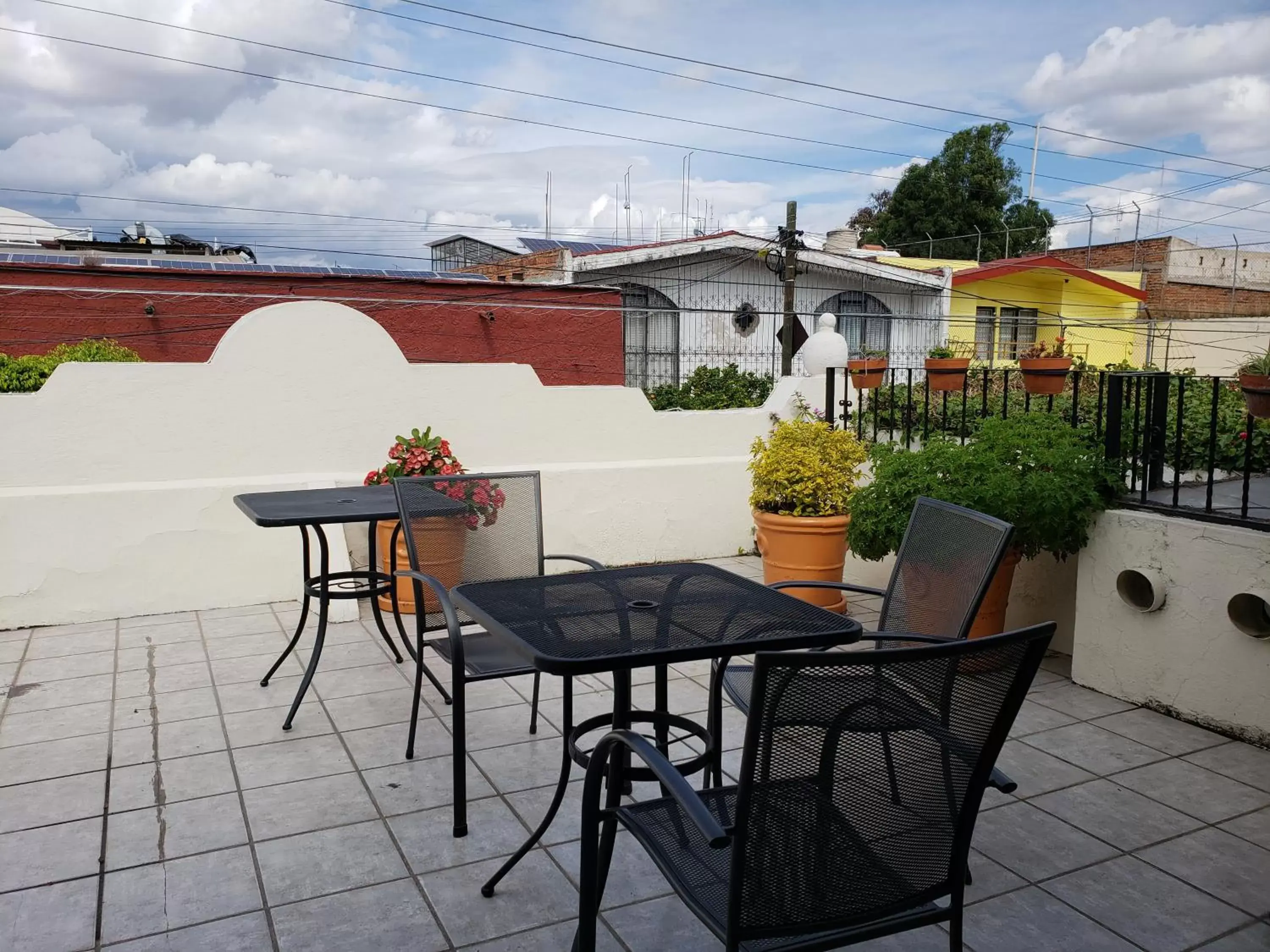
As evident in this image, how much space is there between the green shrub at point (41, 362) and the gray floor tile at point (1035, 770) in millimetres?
5492

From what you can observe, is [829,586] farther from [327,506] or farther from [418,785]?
[327,506]

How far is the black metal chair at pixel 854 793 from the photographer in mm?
1367

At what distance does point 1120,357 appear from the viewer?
65.6 ft

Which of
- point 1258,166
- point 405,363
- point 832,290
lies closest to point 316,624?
point 405,363

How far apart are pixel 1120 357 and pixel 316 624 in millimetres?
19714

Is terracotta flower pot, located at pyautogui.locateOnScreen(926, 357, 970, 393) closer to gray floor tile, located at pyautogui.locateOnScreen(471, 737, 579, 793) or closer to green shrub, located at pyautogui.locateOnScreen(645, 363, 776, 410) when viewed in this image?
gray floor tile, located at pyautogui.locateOnScreen(471, 737, 579, 793)

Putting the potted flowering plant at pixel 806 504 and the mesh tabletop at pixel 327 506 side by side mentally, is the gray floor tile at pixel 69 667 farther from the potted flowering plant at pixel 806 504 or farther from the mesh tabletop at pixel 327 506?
the potted flowering plant at pixel 806 504

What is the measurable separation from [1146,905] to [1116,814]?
1.70 feet

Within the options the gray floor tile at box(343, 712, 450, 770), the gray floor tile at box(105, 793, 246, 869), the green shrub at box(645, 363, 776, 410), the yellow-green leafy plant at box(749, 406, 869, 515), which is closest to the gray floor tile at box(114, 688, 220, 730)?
the gray floor tile at box(343, 712, 450, 770)

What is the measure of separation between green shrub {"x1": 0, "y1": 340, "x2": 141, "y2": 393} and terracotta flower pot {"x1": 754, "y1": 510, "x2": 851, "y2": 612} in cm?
423

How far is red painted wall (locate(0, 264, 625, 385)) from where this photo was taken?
Answer: 34.1 ft

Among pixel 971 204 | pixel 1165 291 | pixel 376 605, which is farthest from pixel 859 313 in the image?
pixel 376 605

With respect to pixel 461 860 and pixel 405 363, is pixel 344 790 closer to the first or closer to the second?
pixel 461 860

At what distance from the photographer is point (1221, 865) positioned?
8.13ft
